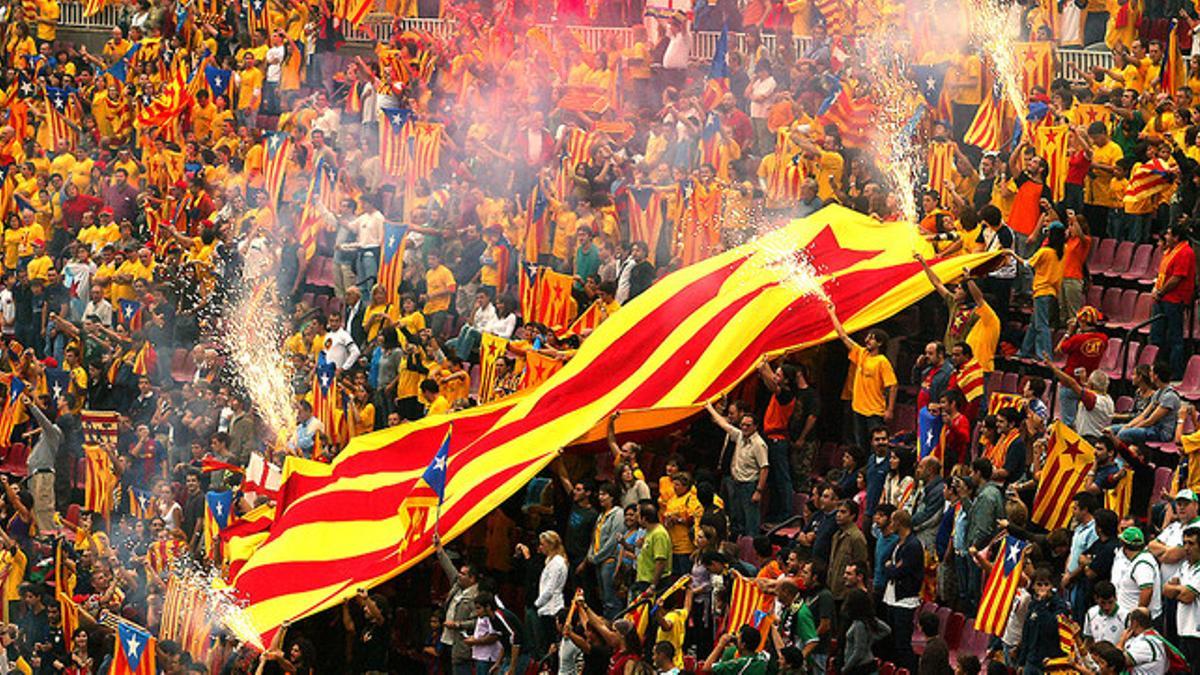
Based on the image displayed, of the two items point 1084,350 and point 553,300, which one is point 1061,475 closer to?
Answer: point 1084,350

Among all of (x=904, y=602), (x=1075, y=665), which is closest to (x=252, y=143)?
(x=904, y=602)

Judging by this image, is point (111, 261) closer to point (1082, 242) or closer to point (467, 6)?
point (467, 6)

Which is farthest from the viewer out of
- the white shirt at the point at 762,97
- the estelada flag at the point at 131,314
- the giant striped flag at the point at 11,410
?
the estelada flag at the point at 131,314

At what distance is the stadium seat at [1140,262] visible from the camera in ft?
81.7

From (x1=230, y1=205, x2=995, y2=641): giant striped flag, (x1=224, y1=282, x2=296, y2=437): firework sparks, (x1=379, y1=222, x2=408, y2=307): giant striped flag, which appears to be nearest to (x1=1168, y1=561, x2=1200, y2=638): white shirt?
(x1=230, y1=205, x2=995, y2=641): giant striped flag

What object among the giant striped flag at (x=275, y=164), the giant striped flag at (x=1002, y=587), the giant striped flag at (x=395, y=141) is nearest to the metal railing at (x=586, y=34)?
the giant striped flag at (x=395, y=141)

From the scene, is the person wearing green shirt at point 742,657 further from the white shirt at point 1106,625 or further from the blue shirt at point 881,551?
the white shirt at point 1106,625

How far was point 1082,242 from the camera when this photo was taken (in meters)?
24.0

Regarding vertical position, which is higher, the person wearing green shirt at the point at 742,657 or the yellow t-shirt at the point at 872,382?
the yellow t-shirt at the point at 872,382

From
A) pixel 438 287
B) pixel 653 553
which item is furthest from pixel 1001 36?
A: pixel 653 553

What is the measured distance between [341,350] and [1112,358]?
784cm

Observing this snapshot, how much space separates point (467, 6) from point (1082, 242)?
1358cm

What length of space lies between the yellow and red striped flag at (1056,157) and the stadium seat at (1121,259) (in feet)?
2.27

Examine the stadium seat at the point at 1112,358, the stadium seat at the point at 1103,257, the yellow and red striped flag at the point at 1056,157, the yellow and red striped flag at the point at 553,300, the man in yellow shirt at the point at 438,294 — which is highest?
the yellow and red striped flag at the point at 1056,157
